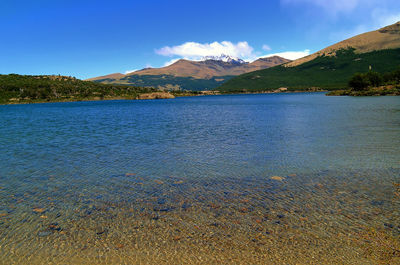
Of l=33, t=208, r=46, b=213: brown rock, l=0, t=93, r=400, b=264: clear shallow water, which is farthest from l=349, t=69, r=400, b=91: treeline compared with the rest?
l=33, t=208, r=46, b=213: brown rock

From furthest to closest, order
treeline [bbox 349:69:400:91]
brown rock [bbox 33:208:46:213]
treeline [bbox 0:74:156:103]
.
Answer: treeline [bbox 0:74:156:103]
treeline [bbox 349:69:400:91]
brown rock [bbox 33:208:46:213]

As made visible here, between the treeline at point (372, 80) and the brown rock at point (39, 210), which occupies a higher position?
the treeline at point (372, 80)

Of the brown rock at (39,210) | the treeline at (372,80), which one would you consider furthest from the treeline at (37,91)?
the brown rock at (39,210)

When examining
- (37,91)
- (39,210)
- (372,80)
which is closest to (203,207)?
(39,210)

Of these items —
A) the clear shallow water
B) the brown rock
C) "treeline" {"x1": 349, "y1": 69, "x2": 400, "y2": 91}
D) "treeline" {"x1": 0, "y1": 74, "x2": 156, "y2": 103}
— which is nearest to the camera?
the clear shallow water

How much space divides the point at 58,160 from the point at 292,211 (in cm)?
1693

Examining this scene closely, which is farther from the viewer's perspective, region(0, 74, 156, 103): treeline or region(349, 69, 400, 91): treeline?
region(0, 74, 156, 103): treeline

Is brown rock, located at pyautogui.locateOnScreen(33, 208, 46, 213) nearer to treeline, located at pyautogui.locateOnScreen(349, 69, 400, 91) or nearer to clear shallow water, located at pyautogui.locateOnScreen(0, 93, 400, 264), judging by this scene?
clear shallow water, located at pyautogui.locateOnScreen(0, 93, 400, 264)

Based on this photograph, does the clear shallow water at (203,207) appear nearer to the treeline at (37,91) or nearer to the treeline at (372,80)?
the treeline at (372,80)

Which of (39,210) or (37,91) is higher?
(37,91)

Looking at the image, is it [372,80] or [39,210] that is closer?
[39,210]

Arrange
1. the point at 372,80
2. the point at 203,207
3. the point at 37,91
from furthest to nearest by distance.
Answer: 1. the point at 37,91
2. the point at 372,80
3. the point at 203,207

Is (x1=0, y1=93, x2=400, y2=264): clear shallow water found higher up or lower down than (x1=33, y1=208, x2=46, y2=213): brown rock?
lower down

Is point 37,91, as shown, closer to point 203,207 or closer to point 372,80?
point 203,207
